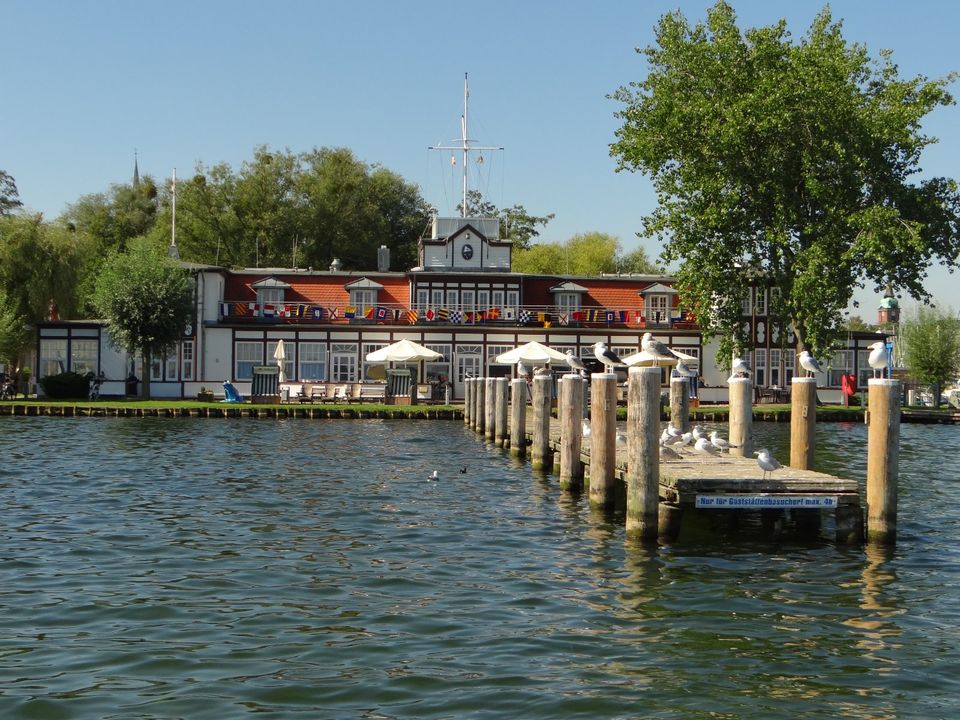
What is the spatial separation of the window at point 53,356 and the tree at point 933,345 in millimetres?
49320

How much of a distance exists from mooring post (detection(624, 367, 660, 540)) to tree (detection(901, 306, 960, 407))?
60.4 m

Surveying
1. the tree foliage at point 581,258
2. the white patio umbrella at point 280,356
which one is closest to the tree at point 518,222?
the tree foliage at point 581,258

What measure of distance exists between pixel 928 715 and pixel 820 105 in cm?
4212

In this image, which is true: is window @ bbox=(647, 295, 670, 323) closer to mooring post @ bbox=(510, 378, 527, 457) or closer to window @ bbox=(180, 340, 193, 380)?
window @ bbox=(180, 340, 193, 380)

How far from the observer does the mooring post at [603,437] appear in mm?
20938

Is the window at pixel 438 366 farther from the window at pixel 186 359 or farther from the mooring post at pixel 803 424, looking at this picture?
the mooring post at pixel 803 424

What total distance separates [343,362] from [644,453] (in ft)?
152

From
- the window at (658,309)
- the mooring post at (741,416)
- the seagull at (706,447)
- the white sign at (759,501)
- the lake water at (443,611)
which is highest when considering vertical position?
the window at (658,309)

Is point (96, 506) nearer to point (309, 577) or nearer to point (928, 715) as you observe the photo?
point (309, 577)

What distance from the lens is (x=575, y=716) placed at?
10.5 meters

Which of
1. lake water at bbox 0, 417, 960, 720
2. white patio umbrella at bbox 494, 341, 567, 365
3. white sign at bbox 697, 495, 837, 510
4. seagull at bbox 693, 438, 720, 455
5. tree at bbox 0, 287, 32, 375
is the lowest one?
lake water at bbox 0, 417, 960, 720

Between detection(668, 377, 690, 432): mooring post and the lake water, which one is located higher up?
detection(668, 377, 690, 432): mooring post

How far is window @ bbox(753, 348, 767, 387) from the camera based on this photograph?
64688mm

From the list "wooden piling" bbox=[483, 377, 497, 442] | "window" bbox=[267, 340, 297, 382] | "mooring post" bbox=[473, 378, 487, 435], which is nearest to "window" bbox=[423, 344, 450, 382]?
"window" bbox=[267, 340, 297, 382]
